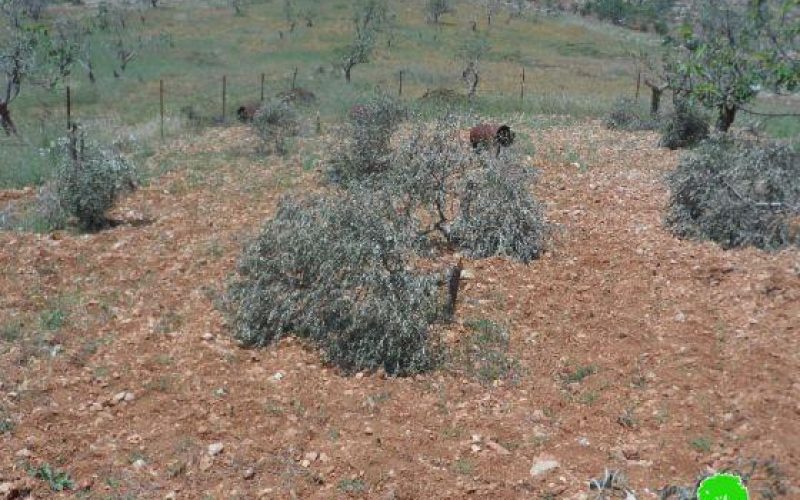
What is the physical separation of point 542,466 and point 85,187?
6.88 meters

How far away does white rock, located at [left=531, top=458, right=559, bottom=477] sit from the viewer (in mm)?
4402

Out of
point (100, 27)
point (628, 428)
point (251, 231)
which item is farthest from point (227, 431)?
point (100, 27)

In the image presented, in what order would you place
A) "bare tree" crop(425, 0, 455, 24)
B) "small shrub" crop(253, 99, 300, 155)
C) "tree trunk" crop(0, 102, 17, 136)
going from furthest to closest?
"bare tree" crop(425, 0, 455, 24)
"tree trunk" crop(0, 102, 17, 136)
"small shrub" crop(253, 99, 300, 155)

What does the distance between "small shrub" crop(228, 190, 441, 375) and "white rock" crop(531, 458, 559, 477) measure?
1.43 m

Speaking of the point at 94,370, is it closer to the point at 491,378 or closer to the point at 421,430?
the point at 421,430

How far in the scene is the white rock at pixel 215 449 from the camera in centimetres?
477

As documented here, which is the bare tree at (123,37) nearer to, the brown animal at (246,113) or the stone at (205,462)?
the brown animal at (246,113)

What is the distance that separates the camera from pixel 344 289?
604 cm

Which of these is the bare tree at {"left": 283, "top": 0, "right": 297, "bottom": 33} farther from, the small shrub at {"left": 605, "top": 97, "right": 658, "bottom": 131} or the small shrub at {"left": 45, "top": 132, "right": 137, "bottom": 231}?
the small shrub at {"left": 45, "top": 132, "right": 137, "bottom": 231}

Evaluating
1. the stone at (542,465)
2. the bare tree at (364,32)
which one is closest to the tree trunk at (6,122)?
the bare tree at (364,32)

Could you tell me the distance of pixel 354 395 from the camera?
211 inches

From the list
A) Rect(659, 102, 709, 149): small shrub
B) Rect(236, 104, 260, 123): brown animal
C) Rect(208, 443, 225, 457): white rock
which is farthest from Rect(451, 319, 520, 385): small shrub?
Rect(236, 104, 260, 123): brown animal

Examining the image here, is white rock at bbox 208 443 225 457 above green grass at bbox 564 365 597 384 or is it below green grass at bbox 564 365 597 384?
below

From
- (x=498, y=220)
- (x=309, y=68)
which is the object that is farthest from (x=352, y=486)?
(x=309, y=68)
